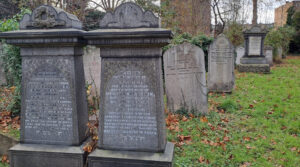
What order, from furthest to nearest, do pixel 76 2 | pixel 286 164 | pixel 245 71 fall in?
pixel 245 71
pixel 76 2
pixel 286 164

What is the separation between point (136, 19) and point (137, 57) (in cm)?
47

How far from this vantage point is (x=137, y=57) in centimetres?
311

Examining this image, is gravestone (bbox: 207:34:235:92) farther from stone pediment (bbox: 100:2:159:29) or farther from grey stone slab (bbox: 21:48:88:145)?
grey stone slab (bbox: 21:48:88:145)

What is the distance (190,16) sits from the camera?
17.4 metres

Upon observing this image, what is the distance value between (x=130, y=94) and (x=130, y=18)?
3.14 ft

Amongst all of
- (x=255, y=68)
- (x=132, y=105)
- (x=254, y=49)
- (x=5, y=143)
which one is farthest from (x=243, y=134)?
(x=254, y=49)

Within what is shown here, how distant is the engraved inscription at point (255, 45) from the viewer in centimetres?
1418

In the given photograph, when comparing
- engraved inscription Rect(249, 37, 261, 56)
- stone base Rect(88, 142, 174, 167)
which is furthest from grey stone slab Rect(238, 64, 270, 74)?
stone base Rect(88, 142, 174, 167)

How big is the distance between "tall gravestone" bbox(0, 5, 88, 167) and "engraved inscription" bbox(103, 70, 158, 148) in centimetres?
49

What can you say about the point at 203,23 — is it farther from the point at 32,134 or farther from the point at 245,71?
the point at 32,134

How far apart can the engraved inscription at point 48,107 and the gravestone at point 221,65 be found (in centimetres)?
628

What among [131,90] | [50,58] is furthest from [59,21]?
[131,90]

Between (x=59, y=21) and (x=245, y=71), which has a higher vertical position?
(x=59, y=21)

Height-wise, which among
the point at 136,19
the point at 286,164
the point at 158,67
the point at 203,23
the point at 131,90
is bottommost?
the point at 286,164
